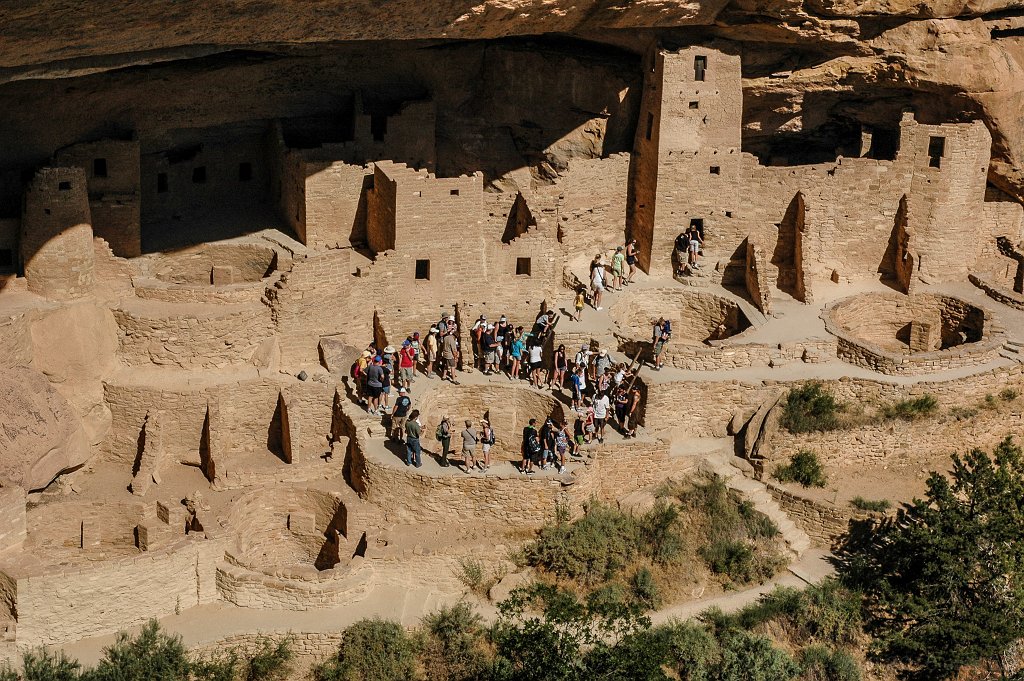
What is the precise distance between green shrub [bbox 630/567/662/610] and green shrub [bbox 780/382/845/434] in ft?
15.0

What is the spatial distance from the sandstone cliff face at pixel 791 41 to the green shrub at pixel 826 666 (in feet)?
40.7

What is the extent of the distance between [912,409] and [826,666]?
5945 millimetres

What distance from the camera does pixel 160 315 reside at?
32625 mm

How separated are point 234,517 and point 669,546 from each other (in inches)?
311

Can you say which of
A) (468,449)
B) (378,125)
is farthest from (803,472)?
(378,125)

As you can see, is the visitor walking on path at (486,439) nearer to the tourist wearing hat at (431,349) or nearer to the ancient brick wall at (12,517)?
the tourist wearing hat at (431,349)

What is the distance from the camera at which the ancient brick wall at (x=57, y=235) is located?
1271 inches

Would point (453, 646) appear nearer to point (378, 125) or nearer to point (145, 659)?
point (145, 659)

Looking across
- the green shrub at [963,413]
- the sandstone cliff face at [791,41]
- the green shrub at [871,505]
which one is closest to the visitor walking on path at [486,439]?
the green shrub at [871,505]

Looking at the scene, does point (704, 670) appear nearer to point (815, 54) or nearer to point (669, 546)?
point (669, 546)

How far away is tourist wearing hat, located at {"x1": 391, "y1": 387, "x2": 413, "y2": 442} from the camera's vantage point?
3219 centimetres

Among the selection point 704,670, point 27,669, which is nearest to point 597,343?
point 704,670

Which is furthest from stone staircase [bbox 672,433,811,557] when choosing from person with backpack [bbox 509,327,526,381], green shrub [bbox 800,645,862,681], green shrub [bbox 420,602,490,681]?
green shrub [bbox 420,602,490,681]

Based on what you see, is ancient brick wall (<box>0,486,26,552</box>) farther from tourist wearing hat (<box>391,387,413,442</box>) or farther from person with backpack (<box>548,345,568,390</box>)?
person with backpack (<box>548,345,568,390</box>)
